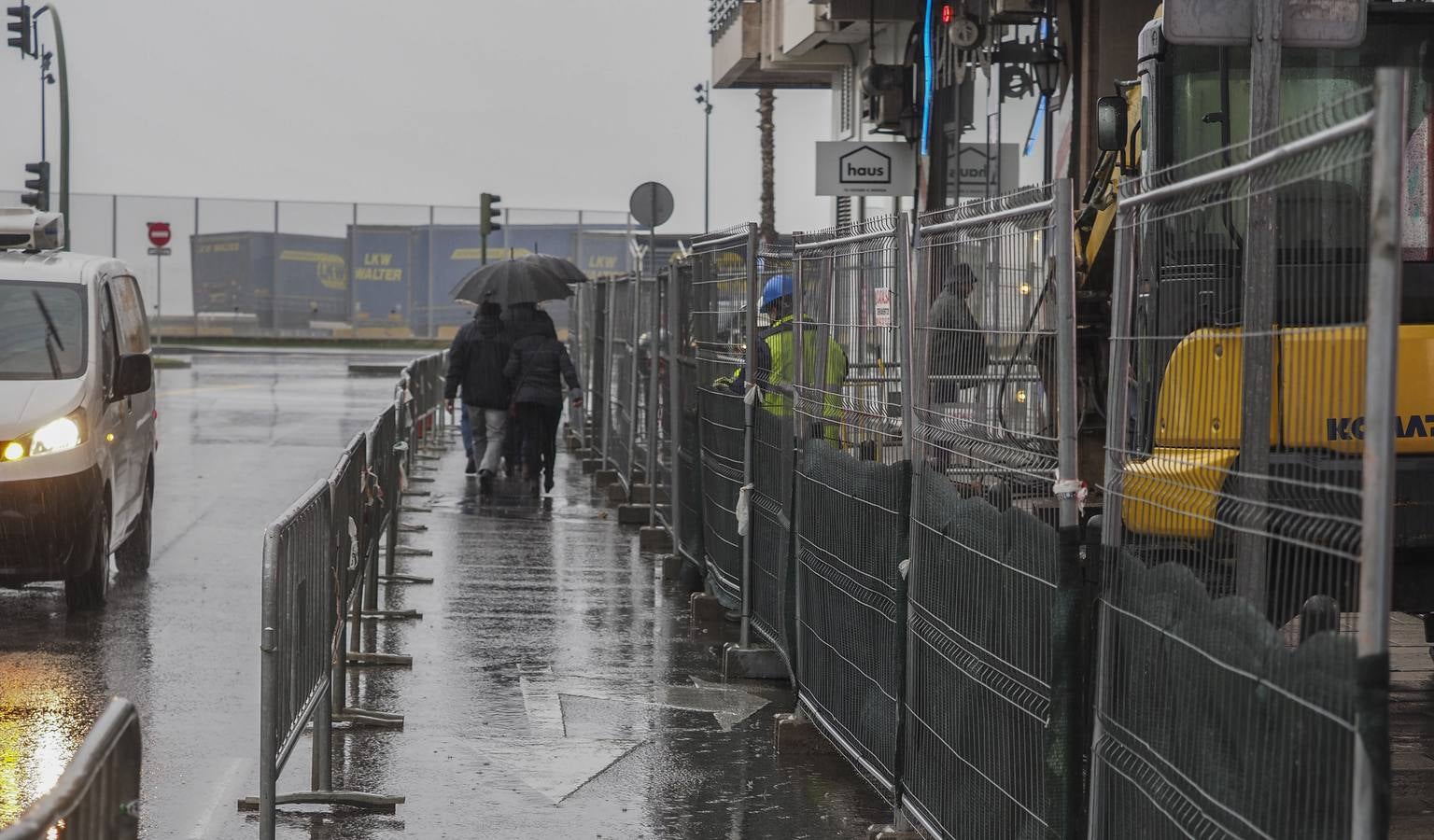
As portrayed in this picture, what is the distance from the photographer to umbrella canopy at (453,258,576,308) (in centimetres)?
1855

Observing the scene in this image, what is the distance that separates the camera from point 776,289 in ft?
32.3

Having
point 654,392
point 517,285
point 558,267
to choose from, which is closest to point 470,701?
point 654,392

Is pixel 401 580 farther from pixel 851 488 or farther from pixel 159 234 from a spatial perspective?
pixel 159 234

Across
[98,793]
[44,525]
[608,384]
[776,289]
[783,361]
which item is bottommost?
[44,525]

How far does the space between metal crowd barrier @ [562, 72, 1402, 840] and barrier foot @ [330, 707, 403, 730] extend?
5.82ft

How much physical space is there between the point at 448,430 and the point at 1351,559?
24779 mm

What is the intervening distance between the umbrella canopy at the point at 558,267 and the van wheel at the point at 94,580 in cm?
839

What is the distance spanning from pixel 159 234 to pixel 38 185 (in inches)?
556

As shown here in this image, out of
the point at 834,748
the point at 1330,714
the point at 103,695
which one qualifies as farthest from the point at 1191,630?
the point at 103,695

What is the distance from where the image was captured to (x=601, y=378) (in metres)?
21.2

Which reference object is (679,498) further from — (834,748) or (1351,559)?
(1351,559)

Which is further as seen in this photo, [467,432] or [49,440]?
[467,432]

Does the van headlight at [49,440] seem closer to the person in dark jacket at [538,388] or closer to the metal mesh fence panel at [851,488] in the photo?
the metal mesh fence panel at [851,488]

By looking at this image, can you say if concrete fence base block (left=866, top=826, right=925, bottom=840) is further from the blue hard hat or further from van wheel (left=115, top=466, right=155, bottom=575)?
van wheel (left=115, top=466, right=155, bottom=575)
